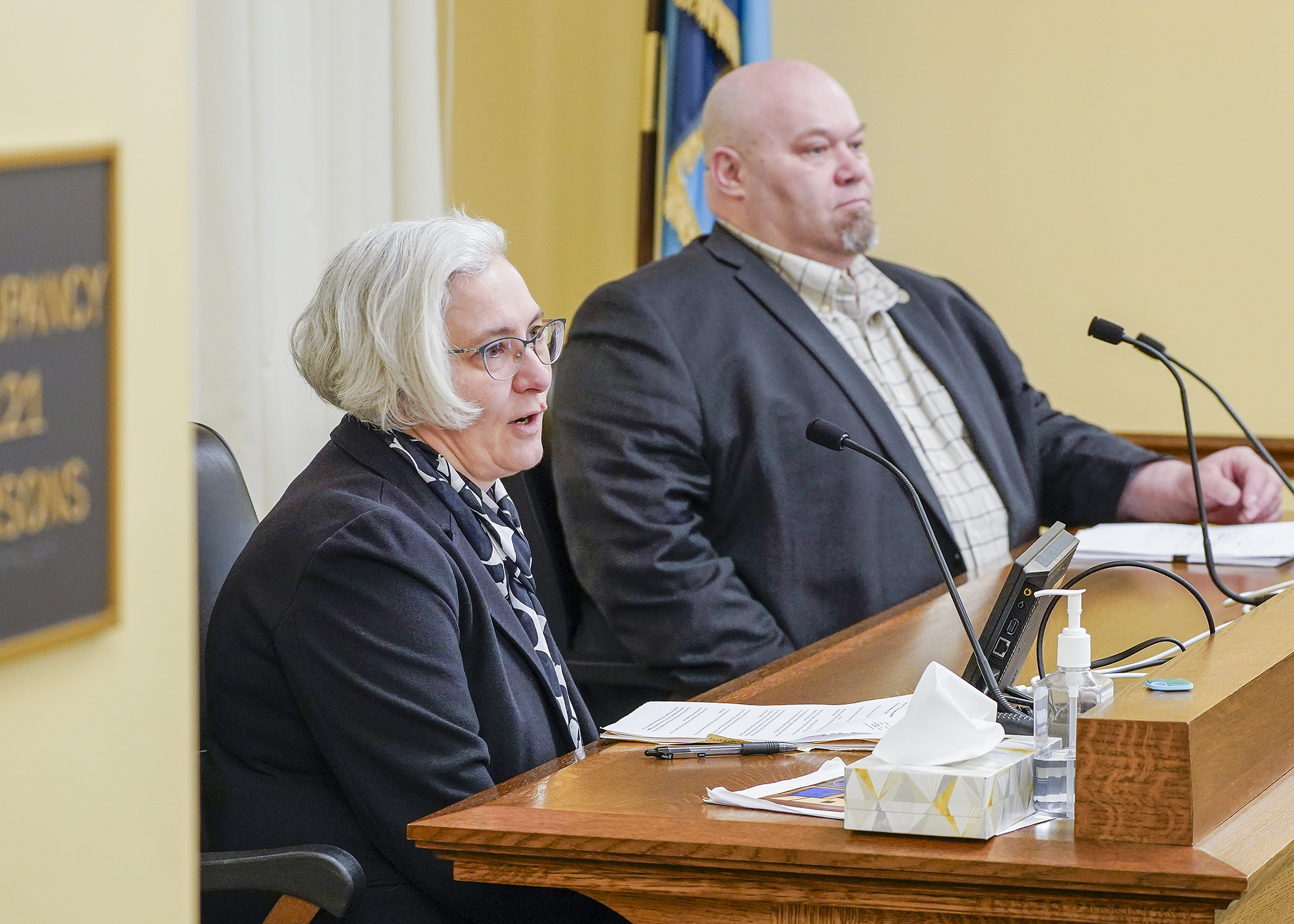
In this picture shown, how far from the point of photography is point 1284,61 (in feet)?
11.5

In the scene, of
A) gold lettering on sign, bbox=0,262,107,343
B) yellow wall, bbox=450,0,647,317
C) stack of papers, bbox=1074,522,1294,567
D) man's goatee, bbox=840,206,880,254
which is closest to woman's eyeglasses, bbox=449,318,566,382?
stack of papers, bbox=1074,522,1294,567

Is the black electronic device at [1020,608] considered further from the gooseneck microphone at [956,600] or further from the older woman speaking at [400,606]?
the older woman speaking at [400,606]

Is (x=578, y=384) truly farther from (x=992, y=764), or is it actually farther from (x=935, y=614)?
(x=992, y=764)

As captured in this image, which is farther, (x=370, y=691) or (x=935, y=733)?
(x=370, y=691)

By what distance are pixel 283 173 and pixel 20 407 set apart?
2.15 meters

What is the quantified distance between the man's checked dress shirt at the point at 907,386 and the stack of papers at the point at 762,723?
48.0 inches

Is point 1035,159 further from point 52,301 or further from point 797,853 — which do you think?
point 52,301

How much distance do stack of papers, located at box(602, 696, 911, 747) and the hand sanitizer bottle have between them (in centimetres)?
19

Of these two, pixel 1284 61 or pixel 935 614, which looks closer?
pixel 935 614

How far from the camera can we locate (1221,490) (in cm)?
263

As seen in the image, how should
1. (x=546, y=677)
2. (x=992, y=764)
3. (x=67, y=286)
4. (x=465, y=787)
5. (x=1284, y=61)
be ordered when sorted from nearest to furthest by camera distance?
(x=67, y=286)
(x=992, y=764)
(x=465, y=787)
(x=546, y=677)
(x=1284, y=61)

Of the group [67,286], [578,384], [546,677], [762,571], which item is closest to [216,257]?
[578,384]

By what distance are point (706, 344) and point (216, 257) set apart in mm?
849

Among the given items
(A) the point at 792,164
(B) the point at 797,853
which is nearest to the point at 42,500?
(B) the point at 797,853
